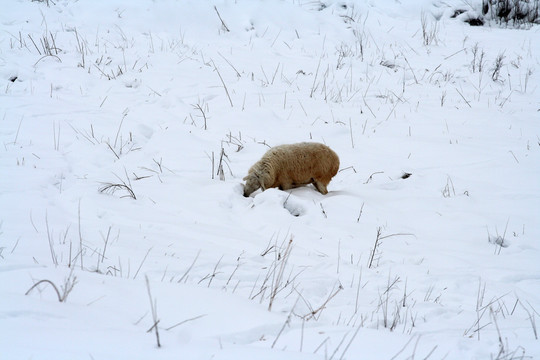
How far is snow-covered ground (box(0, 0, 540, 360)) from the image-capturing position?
175cm

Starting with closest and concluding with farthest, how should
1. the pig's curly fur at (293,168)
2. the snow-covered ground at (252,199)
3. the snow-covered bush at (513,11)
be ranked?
the snow-covered ground at (252,199), the pig's curly fur at (293,168), the snow-covered bush at (513,11)

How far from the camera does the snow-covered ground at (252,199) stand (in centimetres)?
175

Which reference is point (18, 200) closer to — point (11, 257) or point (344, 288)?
point (11, 257)

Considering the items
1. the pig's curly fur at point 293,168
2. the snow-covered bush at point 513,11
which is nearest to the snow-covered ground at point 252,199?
the pig's curly fur at point 293,168

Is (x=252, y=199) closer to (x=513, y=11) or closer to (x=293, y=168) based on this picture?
(x=293, y=168)

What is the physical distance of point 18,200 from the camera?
9.98ft

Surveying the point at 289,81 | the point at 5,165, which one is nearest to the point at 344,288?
the point at 5,165

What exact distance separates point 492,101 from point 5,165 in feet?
23.1

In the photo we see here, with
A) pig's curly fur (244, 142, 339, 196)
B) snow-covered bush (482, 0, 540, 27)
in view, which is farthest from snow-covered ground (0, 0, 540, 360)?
snow-covered bush (482, 0, 540, 27)

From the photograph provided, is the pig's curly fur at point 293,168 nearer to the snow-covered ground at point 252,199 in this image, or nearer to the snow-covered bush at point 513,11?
the snow-covered ground at point 252,199

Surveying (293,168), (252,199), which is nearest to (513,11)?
(293,168)

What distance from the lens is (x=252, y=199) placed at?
388 cm

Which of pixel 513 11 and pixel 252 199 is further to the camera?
pixel 513 11

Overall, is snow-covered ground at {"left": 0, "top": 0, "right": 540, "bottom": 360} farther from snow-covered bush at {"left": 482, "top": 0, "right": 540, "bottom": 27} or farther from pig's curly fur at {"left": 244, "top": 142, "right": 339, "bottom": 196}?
snow-covered bush at {"left": 482, "top": 0, "right": 540, "bottom": 27}
